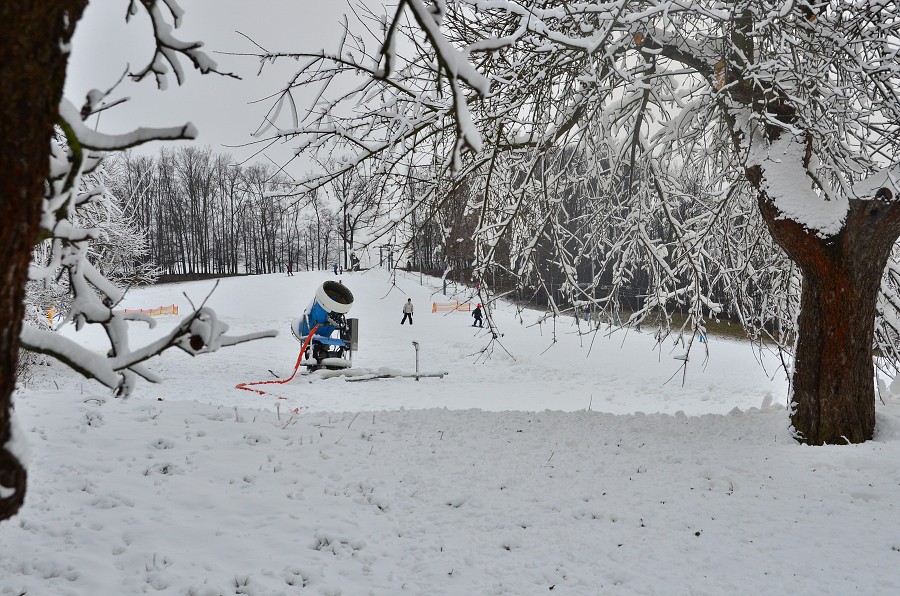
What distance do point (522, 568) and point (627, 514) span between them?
1.19 metres

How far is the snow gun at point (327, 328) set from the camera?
1311cm

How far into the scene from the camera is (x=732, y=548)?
3906mm

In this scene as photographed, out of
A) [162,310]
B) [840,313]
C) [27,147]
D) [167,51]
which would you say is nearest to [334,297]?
[840,313]

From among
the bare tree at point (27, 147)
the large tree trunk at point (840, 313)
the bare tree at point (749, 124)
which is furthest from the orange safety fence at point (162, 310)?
the bare tree at point (27, 147)

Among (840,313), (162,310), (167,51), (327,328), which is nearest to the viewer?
(167,51)

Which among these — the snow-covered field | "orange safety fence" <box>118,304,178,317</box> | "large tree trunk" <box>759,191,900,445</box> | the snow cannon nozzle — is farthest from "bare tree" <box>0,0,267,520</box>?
"orange safety fence" <box>118,304,178,317</box>

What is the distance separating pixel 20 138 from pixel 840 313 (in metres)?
6.29

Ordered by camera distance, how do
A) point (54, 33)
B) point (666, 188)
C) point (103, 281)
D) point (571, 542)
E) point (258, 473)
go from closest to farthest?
point (54, 33)
point (103, 281)
point (571, 542)
point (258, 473)
point (666, 188)

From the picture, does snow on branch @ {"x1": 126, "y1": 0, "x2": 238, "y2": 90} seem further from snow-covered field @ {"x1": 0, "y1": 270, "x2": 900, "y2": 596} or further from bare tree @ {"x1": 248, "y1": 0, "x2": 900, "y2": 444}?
snow-covered field @ {"x1": 0, "y1": 270, "x2": 900, "y2": 596}

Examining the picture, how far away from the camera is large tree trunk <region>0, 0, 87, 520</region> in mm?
1136

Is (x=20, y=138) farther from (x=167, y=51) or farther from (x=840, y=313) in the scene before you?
(x=840, y=313)

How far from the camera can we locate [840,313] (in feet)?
17.6

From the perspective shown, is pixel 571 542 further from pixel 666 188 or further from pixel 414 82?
pixel 666 188

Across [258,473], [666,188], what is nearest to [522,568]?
[258,473]
